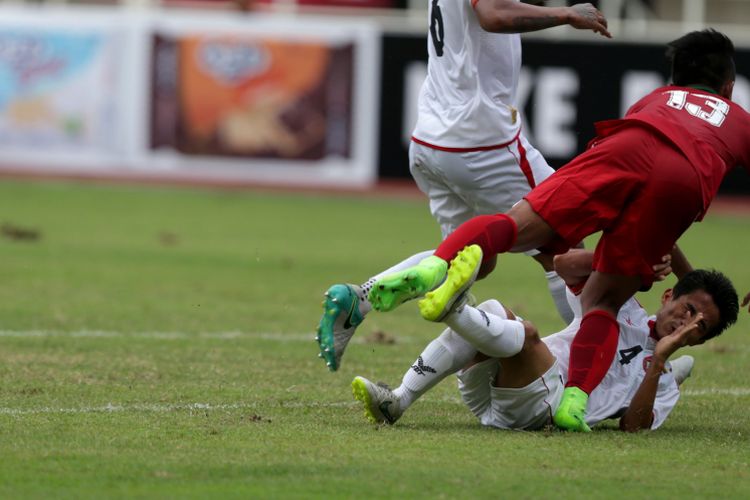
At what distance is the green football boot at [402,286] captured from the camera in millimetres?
5598

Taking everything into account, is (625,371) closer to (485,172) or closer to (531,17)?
(485,172)

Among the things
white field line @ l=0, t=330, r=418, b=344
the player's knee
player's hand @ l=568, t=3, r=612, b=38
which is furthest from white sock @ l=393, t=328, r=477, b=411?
white field line @ l=0, t=330, r=418, b=344

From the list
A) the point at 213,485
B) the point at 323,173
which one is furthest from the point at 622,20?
the point at 213,485

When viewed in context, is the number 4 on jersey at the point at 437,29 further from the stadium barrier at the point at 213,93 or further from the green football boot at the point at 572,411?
the stadium barrier at the point at 213,93

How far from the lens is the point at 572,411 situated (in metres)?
6.06

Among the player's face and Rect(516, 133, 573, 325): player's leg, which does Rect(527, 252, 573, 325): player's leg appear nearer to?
Rect(516, 133, 573, 325): player's leg

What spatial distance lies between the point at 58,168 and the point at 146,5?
3.13 m

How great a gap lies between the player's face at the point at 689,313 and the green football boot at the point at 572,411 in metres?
0.55

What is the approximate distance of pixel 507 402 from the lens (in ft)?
20.0

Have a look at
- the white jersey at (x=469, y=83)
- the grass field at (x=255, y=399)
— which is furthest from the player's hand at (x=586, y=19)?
the grass field at (x=255, y=399)

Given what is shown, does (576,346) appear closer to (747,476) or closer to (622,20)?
(747,476)

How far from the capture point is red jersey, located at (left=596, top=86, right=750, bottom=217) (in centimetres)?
621

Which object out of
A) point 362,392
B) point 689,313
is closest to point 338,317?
point 362,392

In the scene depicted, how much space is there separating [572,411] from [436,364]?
61 cm
